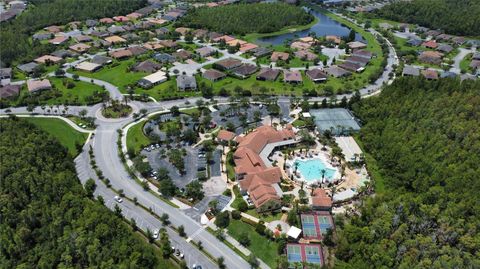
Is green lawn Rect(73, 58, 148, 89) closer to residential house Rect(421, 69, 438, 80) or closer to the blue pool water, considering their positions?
the blue pool water

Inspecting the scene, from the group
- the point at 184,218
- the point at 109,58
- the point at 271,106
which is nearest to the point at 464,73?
the point at 271,106

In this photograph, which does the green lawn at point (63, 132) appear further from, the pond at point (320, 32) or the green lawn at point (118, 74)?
the pond at point (320, 32)

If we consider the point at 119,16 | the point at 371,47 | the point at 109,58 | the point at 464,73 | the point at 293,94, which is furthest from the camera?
the point at 119,16

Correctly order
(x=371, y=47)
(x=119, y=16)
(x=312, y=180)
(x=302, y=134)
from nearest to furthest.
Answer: (x=312, y=180) → (x=302, y=134) → (x=371, y=47) → (x=119, y=16)

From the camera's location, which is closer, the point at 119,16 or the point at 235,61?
the point at 235,61

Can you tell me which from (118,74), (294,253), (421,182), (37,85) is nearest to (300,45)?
(118,74)

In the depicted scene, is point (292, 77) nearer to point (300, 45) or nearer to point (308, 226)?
point (300, 45)

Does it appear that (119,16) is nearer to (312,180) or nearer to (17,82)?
(17,82)
